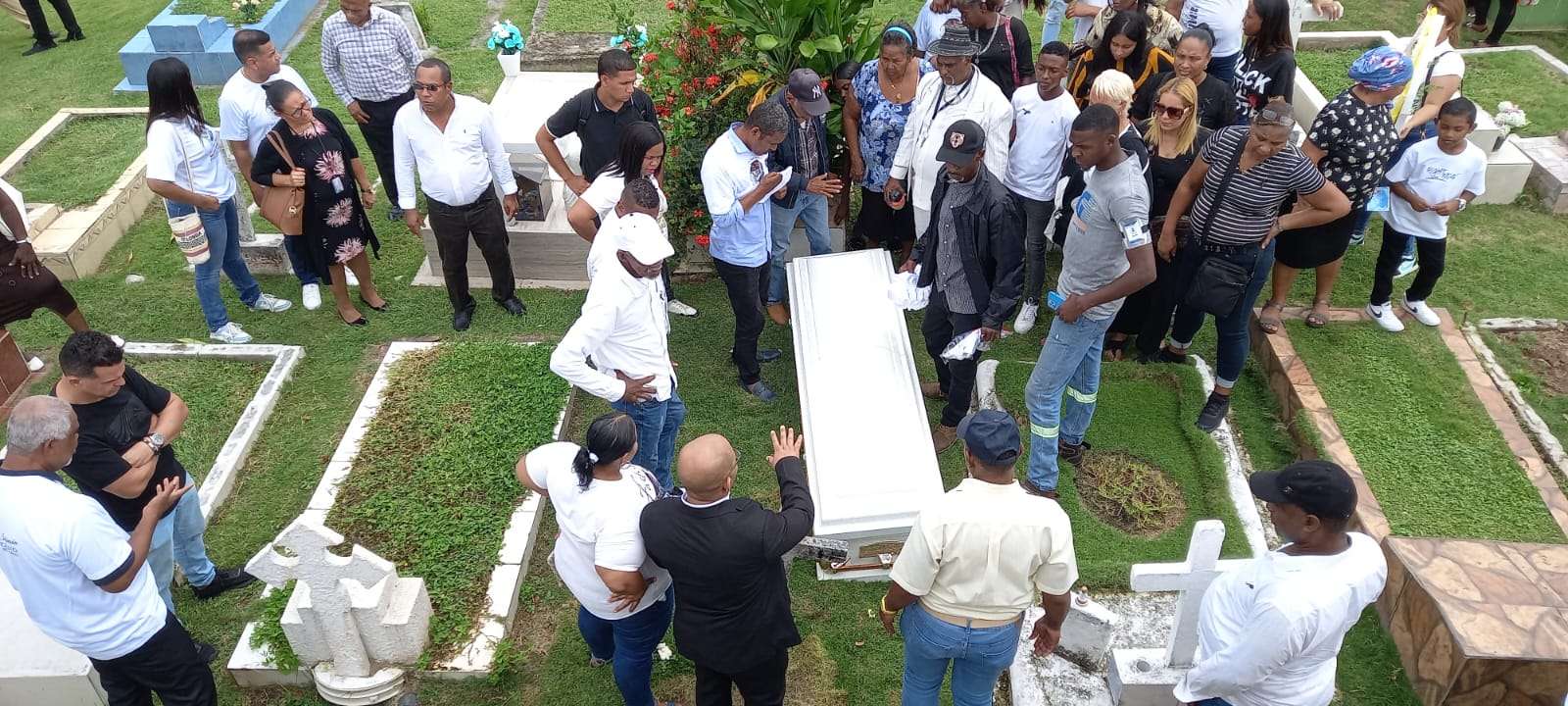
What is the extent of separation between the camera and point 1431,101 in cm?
612

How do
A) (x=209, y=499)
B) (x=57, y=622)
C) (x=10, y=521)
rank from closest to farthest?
(x=10, y=521), (x=57, y=622), (x=209, y=499)

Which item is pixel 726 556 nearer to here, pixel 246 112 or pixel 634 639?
pixel 634 639

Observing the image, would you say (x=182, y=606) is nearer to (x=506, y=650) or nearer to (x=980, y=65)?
(x=506, y=650)

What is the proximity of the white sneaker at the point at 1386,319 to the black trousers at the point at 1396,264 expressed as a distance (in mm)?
37

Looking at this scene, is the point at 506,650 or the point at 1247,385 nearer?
the point at 506,650

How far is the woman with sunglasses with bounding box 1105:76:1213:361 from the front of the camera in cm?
520

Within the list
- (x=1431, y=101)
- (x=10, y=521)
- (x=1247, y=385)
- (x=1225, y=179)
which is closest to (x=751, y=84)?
(x=1225, y=179)

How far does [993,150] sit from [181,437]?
4.80m

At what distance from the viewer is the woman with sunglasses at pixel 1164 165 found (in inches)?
205

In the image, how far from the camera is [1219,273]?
5039 millimetres

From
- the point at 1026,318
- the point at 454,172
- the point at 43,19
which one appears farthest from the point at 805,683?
the point at 43,19

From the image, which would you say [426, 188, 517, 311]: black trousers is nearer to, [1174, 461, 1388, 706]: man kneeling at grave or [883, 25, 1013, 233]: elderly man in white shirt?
[883, 25, 1013, 233]: elderly man in white shirt

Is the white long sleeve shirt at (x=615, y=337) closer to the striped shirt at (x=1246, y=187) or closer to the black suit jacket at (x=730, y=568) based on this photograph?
the black suit jacket at (x=730, y=568)

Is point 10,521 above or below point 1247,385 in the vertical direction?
above
